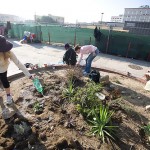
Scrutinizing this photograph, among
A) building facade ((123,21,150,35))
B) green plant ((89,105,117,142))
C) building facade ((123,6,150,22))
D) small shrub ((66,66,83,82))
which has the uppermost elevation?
building facade ((123,6,150,22))

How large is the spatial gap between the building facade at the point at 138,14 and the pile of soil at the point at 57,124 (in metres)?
Result: 69.1

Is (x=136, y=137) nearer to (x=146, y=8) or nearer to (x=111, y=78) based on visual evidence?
(x=111, y=78)

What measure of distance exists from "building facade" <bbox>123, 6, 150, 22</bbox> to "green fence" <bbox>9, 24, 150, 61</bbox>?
60.3 metres

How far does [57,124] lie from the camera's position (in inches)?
128

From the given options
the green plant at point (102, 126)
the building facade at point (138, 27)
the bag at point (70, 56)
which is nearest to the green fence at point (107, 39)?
the bag at point (70, 56)

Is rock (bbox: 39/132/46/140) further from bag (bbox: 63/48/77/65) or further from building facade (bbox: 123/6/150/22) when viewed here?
building facade (bbox: 123/6/150/22)

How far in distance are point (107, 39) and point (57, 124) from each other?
30.7 feet

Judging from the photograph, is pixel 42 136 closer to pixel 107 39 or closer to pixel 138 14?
pixel 107 39

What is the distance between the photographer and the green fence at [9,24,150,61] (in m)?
10.5

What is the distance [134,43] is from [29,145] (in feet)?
32.1

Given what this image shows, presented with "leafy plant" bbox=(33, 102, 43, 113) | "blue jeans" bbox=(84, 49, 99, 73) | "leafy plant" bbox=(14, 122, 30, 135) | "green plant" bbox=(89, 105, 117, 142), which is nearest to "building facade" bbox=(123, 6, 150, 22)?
"blue jeans" bbox=(84, 49, 99, 73)

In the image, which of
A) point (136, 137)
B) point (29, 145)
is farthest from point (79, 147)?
point (136, 137)

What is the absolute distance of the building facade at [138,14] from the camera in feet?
216

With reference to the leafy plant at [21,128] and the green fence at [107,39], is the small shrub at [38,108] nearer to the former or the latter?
the leafy plant at [21,128]
